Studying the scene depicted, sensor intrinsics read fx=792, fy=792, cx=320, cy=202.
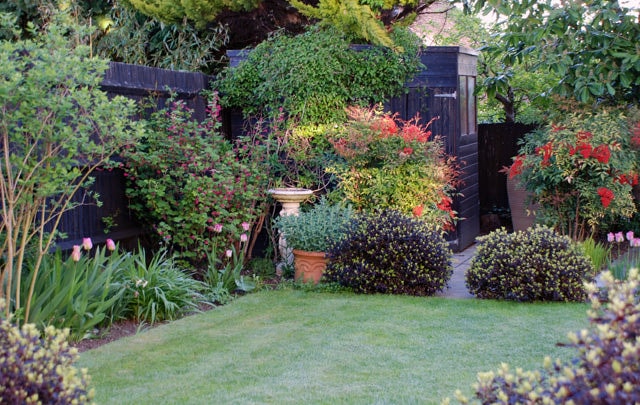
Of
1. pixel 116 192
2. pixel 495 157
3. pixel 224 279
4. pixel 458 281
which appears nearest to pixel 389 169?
pixel 458 281

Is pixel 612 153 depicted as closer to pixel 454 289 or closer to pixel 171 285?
pixel 454 289

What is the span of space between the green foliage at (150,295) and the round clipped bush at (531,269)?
105 inches

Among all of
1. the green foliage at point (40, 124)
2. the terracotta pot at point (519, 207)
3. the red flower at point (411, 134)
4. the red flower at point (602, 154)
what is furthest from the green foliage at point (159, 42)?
the green foliage at point (40, 124)

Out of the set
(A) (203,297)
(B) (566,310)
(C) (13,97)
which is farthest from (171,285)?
(B) (566,310)

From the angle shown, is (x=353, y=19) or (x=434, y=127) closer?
(x=353, y=19)

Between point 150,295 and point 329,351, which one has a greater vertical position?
point 150,295

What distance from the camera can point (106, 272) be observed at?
6453mm

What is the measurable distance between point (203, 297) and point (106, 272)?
111cm

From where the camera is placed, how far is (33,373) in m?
2.92

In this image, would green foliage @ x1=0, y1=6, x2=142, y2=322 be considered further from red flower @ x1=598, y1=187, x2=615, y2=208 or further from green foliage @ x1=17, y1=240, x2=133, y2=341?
red flower @ x1=598, y1=187, x2=615, y2=208

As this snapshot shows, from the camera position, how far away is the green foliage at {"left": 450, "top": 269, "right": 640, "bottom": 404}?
2391 mm

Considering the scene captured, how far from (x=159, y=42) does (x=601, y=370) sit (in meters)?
10.1

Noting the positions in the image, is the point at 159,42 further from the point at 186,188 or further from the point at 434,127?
the point at 186,188

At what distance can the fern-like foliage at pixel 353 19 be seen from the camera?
9305mm
